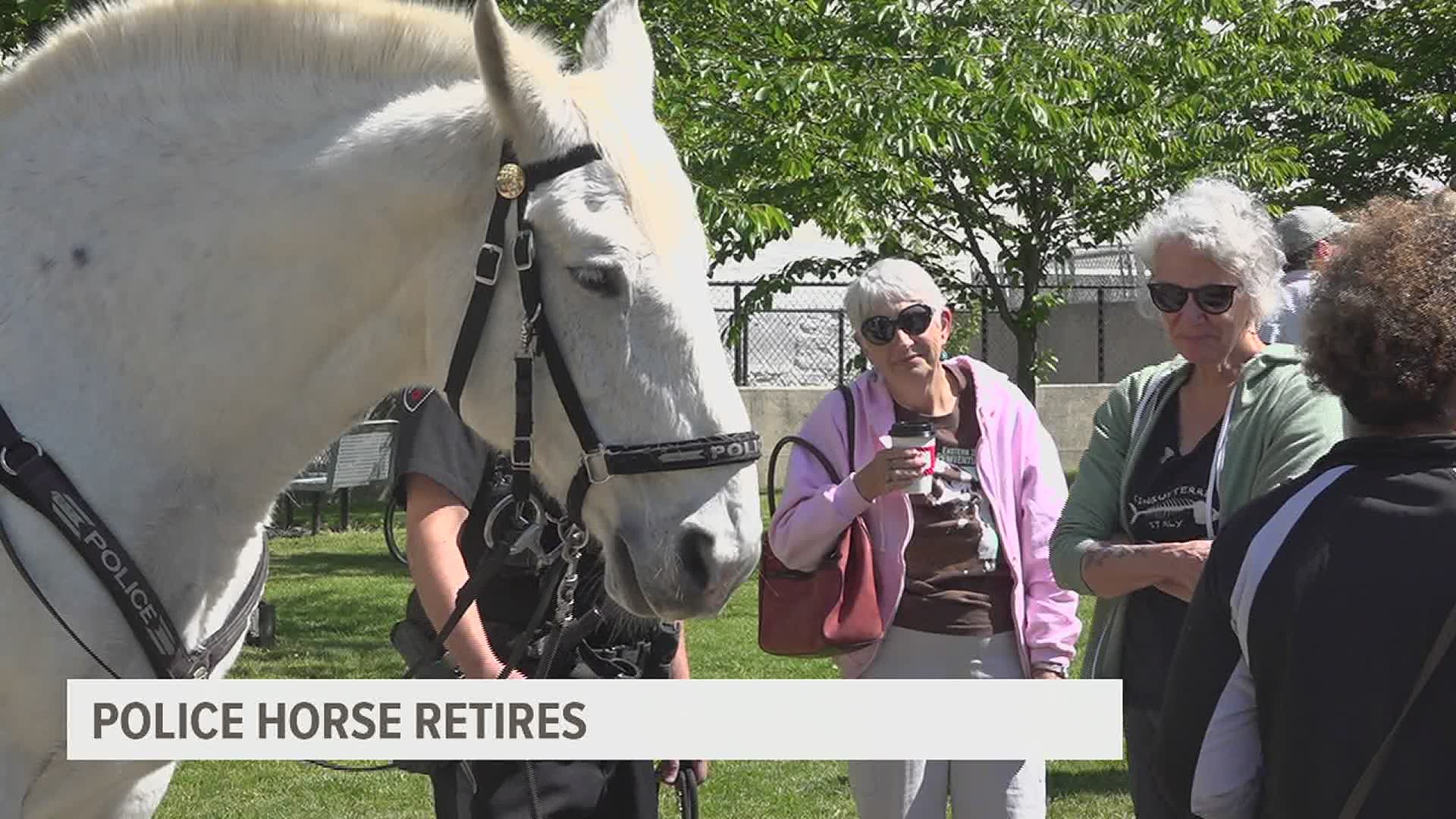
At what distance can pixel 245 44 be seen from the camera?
2.99 metres

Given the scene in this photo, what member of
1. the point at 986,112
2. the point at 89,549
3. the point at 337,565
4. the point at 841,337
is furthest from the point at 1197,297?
the point at 841,337

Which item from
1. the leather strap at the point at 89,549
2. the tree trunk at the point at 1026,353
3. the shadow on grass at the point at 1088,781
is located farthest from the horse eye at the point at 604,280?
the tree trunk at the point at 1026,353

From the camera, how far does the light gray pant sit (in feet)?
14.3

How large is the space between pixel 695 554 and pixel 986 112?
9.27m

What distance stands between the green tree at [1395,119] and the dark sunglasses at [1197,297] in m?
14.8

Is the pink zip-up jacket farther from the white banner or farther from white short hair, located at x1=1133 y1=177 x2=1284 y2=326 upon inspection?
the white banner

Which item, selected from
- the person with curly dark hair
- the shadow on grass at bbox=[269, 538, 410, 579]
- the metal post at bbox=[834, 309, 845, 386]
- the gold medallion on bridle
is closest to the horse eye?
the gold medallion on bridle

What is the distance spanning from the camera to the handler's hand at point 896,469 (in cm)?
412

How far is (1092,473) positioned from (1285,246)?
2127mm

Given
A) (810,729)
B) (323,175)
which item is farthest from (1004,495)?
(323,175)

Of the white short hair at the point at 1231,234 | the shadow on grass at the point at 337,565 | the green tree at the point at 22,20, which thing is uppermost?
the green tree at the point at 22,20

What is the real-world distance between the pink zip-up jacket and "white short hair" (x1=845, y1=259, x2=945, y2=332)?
0.75ft

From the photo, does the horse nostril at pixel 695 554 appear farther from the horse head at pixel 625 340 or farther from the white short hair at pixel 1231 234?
the white short hair at pixel 1231 234

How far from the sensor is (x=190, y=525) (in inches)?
115
